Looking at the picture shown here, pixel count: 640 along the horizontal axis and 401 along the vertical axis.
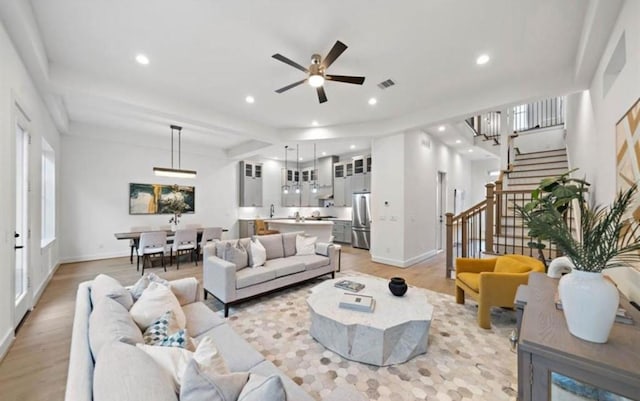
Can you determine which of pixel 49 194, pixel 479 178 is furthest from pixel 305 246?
pixel 479 178

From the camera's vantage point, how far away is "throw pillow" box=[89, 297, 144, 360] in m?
1.12

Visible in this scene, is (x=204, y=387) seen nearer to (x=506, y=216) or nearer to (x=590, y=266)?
(x=590, y=266)

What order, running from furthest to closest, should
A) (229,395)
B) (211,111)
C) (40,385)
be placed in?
1. (211,111)
2. (40,385)
3. (229,395)

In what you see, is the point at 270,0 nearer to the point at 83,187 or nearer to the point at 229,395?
the point at 229,395

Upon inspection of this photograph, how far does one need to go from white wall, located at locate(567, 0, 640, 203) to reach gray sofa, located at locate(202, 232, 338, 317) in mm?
3496

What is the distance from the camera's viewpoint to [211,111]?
4836 mm

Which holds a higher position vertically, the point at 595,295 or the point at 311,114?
the point at 311,114

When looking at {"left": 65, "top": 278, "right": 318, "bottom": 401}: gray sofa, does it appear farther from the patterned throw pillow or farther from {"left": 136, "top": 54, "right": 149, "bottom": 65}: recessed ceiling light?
{"left": 136, "top": 54, "right": 149, "bottom": 65}: recessed ceiling light

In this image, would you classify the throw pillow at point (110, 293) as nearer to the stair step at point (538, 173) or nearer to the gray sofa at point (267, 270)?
the gray sofa at point (267, 270)

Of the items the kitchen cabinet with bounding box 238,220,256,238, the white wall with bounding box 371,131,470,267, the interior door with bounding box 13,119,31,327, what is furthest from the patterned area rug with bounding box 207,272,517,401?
the kitchen cabinet with bounding box 238,220,256,238

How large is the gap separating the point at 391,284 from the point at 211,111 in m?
4.37

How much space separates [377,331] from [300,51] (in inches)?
122

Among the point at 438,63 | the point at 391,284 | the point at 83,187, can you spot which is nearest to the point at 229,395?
the point at 391,284

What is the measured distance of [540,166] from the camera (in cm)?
609
